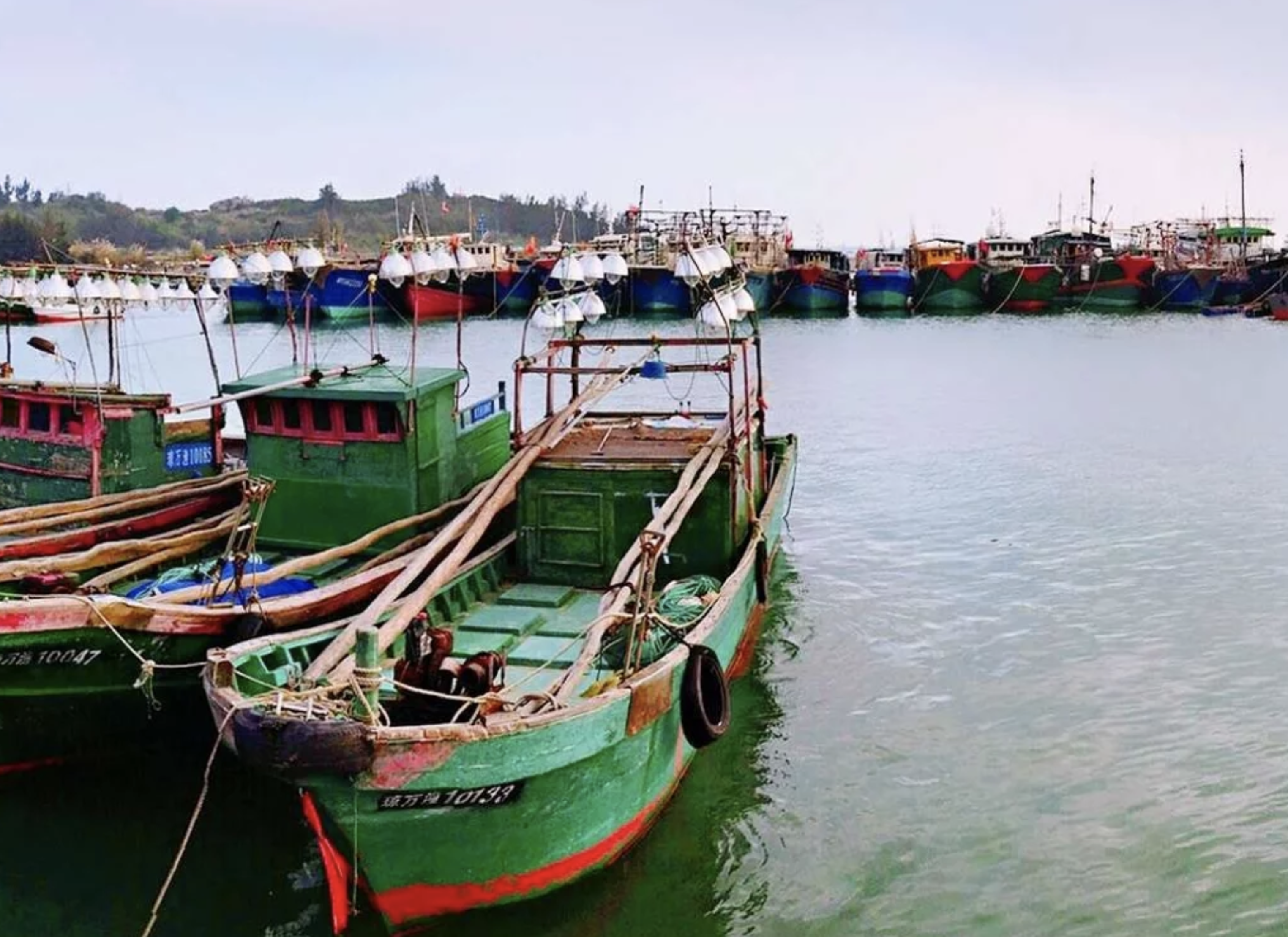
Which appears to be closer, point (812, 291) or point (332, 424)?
point (332, 424)

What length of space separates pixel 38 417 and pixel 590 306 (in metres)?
7.70

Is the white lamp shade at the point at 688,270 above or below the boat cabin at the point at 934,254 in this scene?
below

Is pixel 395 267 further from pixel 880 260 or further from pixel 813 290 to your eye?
pixel 880 260

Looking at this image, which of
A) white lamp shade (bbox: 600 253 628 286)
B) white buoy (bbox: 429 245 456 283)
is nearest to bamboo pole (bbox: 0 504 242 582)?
white buoy (bbox: 429 245 456 283)

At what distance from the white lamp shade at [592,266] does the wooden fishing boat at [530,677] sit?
4.60ft

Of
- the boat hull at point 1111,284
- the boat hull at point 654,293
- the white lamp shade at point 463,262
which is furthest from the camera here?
the boat hull at point 1111,284

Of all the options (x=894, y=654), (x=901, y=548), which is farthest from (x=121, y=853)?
(x=901, y=548)

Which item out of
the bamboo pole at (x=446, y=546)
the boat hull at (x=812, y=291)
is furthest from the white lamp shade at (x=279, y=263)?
the boat hull at (x=812, y=291)

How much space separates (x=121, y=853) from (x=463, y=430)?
20.4 feet

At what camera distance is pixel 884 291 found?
252ft

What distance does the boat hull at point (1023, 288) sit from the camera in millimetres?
74812

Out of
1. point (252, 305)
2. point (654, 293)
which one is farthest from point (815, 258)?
point (252, 305)

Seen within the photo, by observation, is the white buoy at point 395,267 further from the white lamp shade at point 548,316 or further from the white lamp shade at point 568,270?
the white lamp shade at point 548,316

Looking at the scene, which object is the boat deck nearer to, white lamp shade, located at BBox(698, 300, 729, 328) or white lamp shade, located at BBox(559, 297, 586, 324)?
white lamp shade, located at BBox(698, 300, 729, 328)
